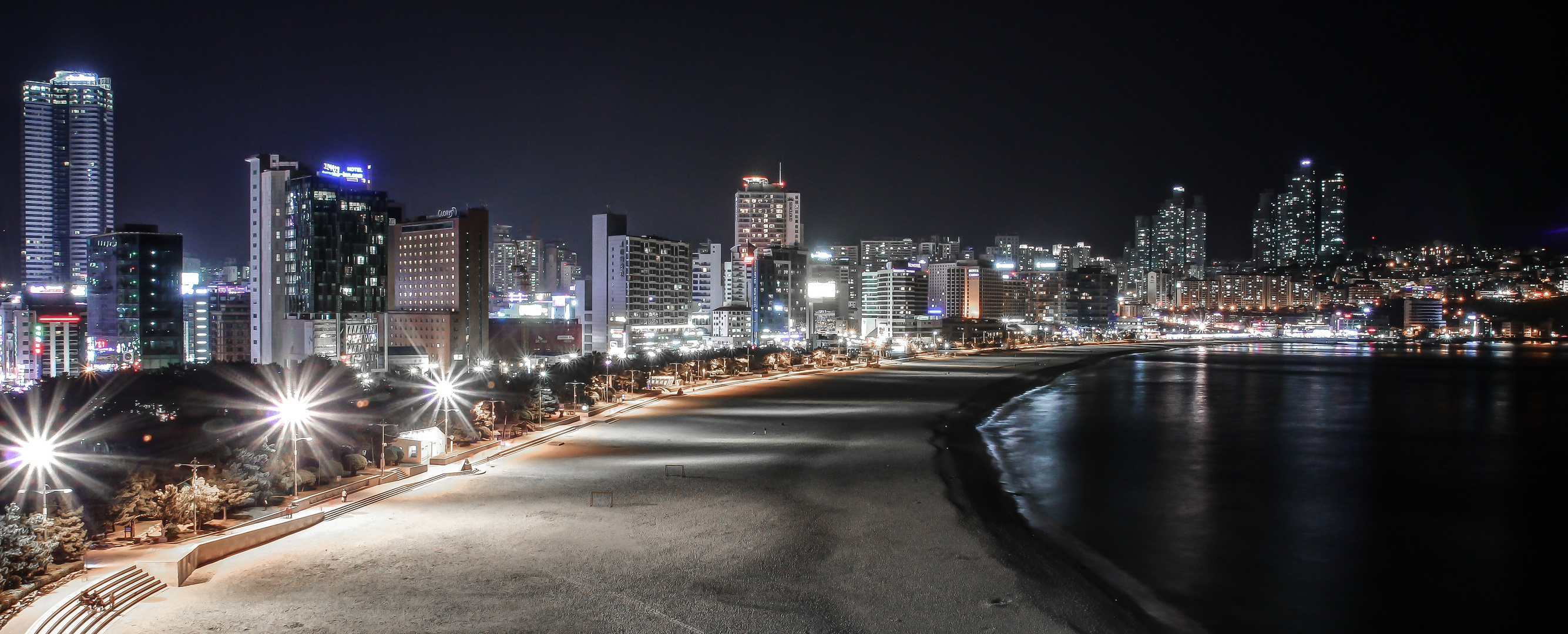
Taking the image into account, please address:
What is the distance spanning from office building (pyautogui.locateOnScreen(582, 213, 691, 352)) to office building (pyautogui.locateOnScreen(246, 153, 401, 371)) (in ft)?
67.3

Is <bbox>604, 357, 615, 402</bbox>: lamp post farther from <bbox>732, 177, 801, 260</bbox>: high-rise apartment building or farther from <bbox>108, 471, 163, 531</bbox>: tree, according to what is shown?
<bbox>732, 177, 801, 260</bbox>: high-rise apartment building

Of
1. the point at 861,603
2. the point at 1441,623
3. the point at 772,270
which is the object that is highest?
the point at 772,270

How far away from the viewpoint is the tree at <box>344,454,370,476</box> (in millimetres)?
16938

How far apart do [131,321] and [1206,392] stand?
6531 centimetres

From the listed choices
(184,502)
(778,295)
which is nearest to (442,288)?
(778,295)

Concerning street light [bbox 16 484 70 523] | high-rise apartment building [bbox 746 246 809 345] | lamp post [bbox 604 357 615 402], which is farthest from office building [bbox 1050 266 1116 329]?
street light [bbox 16 484 70 523]

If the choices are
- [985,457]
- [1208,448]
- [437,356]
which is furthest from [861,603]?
[437,356]

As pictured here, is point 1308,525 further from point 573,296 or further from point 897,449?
point 573,296

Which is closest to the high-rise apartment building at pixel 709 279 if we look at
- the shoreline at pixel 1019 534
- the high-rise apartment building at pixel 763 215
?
the high-rise apartment building at pixel 763 215

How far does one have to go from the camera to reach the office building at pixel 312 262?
62.0 m

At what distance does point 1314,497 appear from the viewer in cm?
2083

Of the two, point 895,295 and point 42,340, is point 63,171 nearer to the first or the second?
point 42,340

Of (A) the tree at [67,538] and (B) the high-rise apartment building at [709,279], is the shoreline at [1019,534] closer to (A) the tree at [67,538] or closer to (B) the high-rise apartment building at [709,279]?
(A) the tree at [67,538]

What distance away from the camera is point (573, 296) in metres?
101
